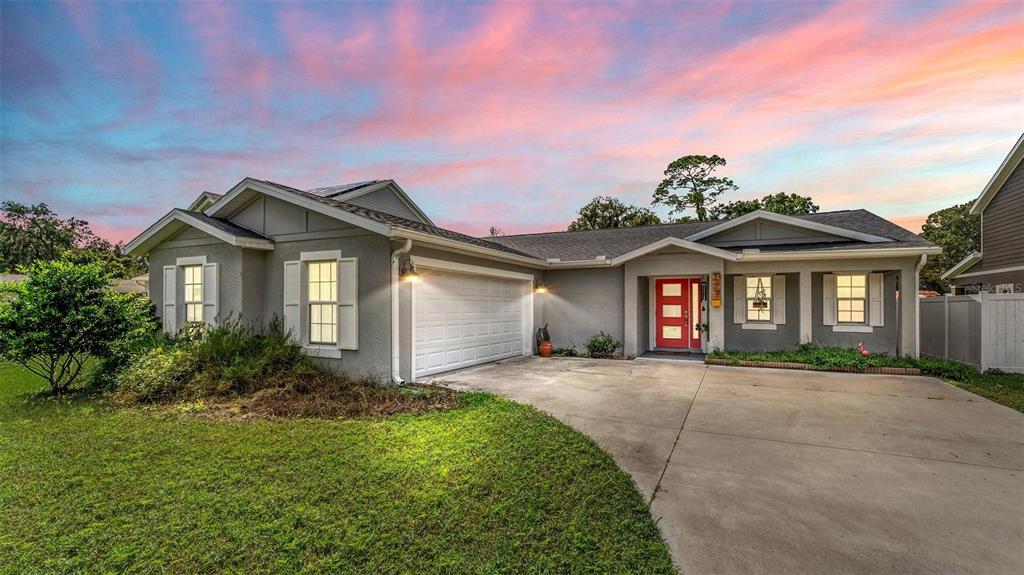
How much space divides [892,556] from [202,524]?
4.22 metres

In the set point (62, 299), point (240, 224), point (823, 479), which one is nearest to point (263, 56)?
point (240, 224)

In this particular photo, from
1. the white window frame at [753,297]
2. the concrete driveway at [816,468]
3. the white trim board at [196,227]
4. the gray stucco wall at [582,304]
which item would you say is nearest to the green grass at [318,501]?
the concrete driveway at [816,468]

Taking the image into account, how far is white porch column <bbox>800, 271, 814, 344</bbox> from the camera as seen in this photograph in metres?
9.86

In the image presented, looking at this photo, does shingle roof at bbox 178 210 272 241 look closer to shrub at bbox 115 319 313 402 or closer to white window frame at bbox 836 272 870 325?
shrub at bbox 115 319 313 402

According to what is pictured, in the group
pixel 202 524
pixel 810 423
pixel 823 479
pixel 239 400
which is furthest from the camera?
pixel 239 400

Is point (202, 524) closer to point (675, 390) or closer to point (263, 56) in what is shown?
point (675, 390)

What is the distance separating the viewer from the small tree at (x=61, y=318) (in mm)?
6155

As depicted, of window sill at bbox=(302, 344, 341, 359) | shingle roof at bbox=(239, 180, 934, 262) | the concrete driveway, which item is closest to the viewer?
the concrete driveway

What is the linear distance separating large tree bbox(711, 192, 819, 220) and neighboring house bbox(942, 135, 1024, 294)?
565 inches

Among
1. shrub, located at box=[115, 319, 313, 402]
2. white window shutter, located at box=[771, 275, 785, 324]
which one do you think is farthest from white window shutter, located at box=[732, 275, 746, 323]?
shrub, located at box=[115, 319, 313, 402]

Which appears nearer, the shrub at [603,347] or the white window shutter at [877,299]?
the white window shutter at [877,299]

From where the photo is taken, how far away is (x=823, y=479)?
11.7ft

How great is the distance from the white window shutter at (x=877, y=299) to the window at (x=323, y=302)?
37.0 ft

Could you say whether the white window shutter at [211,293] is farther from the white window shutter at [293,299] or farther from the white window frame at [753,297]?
the white window frame at [753,297]
